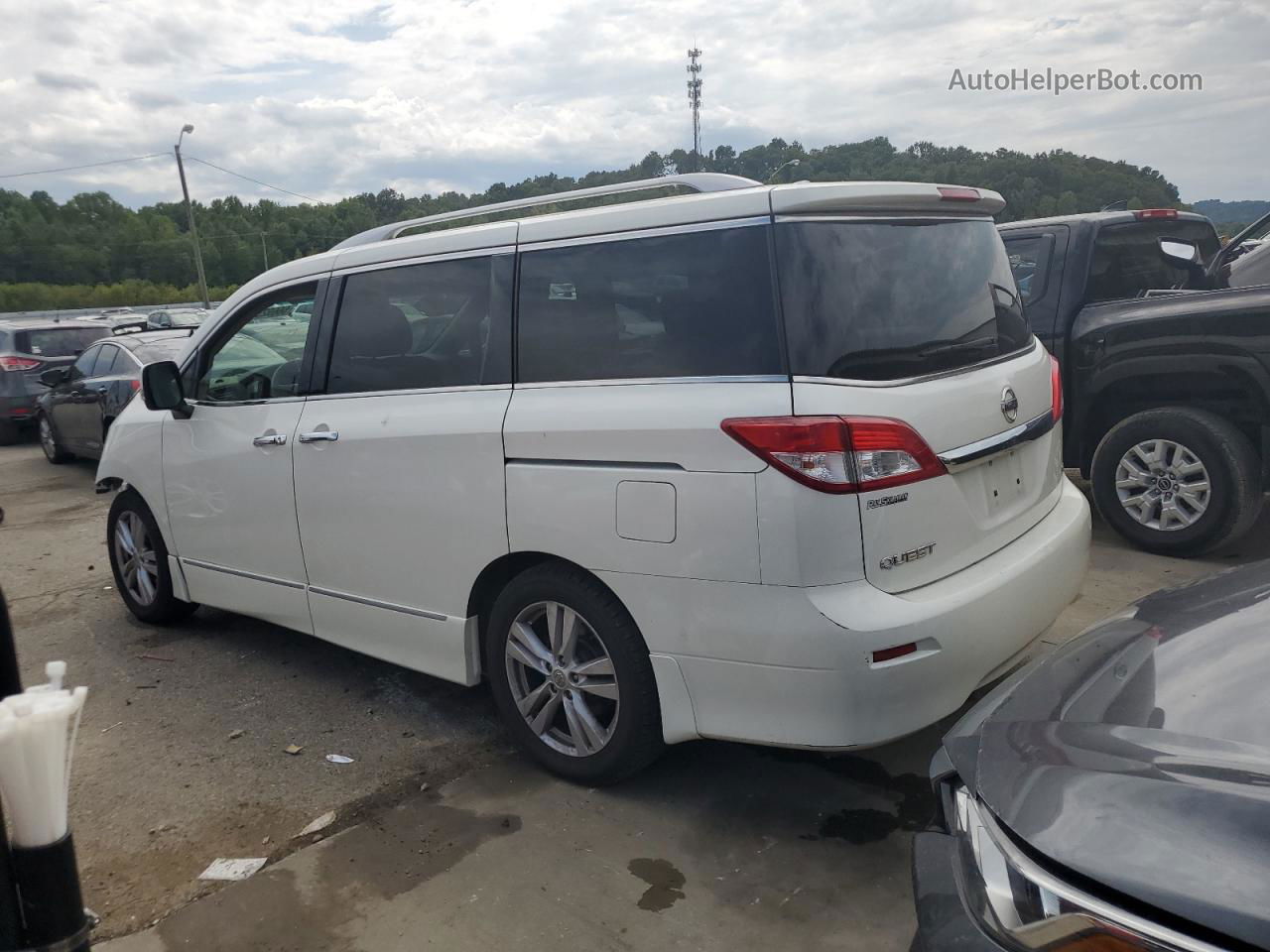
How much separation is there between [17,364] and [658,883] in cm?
1320

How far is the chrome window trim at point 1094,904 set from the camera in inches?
50.4

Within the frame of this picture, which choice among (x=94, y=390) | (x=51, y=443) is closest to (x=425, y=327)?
(x=94, y=390)

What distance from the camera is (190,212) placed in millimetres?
41938

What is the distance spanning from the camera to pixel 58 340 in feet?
44.6

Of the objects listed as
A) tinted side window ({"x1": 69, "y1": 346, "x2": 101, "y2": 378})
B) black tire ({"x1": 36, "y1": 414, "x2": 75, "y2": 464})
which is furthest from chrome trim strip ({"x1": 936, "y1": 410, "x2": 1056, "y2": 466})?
black tire ({"x1": 36, "y1": 414, "x2": 75, "y2": 464})

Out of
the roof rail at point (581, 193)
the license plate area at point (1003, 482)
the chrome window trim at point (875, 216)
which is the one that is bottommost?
the license plate area at point (1003, 482)

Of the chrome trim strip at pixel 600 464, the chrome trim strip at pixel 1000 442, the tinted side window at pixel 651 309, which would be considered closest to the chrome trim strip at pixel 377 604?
the chrome trim strip at pixel 600 464

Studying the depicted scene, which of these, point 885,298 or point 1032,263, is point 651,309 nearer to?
point 885,298

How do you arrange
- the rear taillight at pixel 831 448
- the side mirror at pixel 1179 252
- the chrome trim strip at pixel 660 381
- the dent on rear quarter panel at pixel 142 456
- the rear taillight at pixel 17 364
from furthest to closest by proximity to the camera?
the rear taillight at pixel 17 364, the side mirror at pixel 1179 252, the dent on rear quarter panel at pixel 142 456, the chrome trim strip at pixel 660 381, the rear taillight at pixel 831 448

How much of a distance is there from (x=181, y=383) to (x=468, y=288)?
6.41 ft

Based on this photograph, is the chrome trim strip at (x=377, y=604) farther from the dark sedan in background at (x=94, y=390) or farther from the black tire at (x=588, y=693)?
the dark sedan in background at (x=94, y=390)

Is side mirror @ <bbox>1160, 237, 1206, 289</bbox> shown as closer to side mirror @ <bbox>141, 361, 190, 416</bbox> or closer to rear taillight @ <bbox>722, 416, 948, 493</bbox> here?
rear taillight @ <bbox>722, 416, 948, 493</bbox>

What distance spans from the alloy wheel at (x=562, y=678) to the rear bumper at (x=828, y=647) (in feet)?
0.93

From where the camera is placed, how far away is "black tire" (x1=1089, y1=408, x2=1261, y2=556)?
5.34 meters
